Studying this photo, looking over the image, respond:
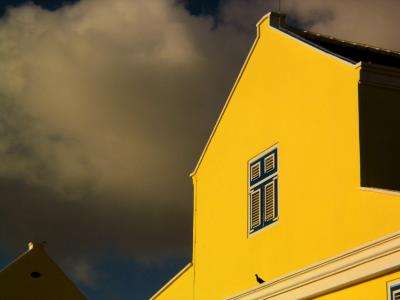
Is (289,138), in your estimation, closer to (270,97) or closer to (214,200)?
(270,97)

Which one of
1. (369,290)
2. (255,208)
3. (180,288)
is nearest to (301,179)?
(255,208)

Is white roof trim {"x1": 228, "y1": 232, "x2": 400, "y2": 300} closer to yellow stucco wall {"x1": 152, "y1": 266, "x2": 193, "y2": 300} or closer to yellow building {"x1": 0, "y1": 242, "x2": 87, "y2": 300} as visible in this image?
yellow stucco wall {"x1": 152, "y1": 266, "x2": 193, "y2": 300}

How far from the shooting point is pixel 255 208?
19953 millimetres

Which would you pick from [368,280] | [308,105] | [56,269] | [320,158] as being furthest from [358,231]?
[56,269]

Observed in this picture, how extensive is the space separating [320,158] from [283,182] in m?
1.36

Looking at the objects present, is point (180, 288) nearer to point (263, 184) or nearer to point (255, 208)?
point (255, 208)

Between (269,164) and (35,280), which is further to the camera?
(35,280)

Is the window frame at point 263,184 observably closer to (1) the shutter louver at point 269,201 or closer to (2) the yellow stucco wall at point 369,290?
(1) the shutter louver at point 269,201

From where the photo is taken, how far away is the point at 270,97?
19891mm

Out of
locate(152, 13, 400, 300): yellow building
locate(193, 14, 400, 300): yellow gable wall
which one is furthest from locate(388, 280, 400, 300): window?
locate(193, 14, 400, 300): yellow gable wall

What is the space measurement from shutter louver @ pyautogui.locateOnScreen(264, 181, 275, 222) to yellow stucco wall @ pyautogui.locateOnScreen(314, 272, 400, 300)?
3.10 metres

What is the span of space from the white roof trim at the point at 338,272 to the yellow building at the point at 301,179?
0.02 metres

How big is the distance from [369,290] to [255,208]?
15.5 ft

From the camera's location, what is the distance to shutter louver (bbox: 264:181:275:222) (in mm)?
19219
